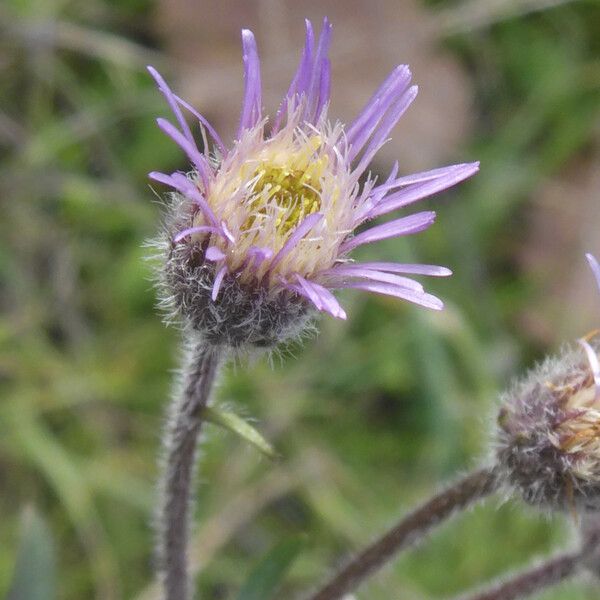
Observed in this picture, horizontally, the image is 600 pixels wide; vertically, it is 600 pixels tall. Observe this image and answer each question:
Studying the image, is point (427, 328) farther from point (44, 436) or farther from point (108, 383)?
point (44, 436)

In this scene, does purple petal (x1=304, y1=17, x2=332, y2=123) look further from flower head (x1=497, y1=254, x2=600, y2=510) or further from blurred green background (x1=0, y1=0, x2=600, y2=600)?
blurred green background (x1=0, y1=0, x2=600, y2=600)

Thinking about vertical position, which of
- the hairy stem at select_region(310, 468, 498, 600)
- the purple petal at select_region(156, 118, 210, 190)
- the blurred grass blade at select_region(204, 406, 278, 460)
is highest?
the purple petal at select_region(156, 118, 210, 190)

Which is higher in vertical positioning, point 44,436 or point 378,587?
point 44,436

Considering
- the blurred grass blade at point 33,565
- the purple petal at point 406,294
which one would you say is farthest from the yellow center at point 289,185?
the blurred grass blade at point 33,565

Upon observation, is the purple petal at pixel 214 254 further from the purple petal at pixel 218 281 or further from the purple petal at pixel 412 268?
the purple petal at pixel 412 268

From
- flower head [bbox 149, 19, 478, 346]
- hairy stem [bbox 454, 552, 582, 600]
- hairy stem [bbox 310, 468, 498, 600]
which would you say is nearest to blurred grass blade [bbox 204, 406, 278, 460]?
flower head [bbox 149, 19, 478, 346]

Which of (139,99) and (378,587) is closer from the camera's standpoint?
(378,587)

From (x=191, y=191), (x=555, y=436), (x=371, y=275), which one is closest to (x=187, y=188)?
(x=191, y=191)

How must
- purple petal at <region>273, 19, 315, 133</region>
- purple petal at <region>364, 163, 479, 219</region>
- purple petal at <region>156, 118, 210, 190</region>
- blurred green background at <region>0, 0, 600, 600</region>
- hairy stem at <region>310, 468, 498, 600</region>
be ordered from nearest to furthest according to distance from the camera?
purple petal at <region>156, 118, 210, 190</region>, purple petal at <region>364, 163, 479, 219</region>, purple petal at <region>273, 19, 315, 133</region>, hairy stem at <region>310, 468, 498, 600</region>, blurred green background at <region>0, 0, 600, 600</region>

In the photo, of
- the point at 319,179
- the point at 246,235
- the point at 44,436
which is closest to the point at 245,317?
the point at 246,235
